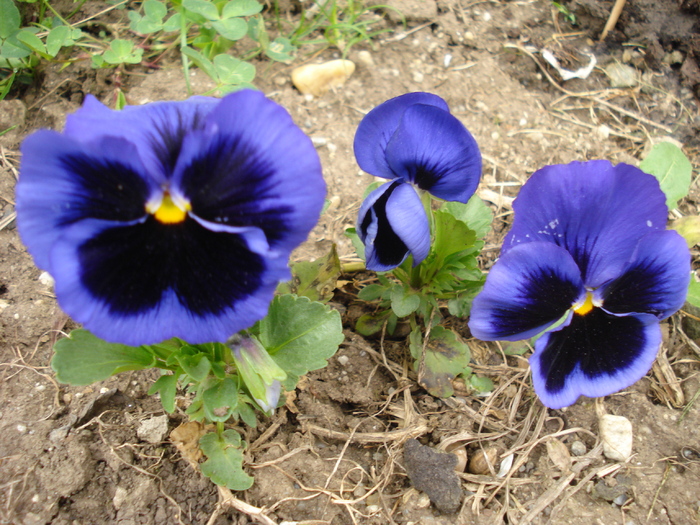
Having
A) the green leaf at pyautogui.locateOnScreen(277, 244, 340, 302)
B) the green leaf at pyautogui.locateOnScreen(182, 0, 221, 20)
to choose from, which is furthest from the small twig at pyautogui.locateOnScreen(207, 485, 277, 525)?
the green leaf at pyautogui.locateOnScreen(182, 0, 221, 20)

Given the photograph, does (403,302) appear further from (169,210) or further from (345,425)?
(169,210)

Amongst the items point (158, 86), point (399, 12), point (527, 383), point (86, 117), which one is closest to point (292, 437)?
point (527, 383)

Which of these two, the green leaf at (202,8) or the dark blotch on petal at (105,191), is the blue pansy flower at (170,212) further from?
the green leaf at (202,8)

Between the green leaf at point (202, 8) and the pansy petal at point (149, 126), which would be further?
the green leaf at point (202, 8)

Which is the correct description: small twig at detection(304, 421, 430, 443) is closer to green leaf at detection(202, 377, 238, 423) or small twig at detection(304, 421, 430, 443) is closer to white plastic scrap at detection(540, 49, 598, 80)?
green leaf at detection(202, 377, 238, 423)

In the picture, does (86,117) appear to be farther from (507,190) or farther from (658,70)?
(658,70)

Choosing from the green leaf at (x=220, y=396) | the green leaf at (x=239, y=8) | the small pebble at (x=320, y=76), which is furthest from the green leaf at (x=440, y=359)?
the green leaf at (x=239, y=8)
